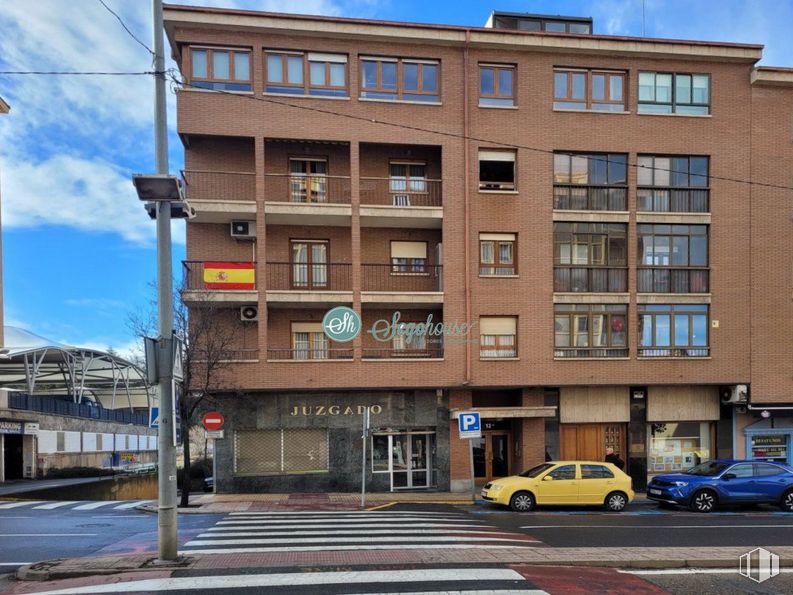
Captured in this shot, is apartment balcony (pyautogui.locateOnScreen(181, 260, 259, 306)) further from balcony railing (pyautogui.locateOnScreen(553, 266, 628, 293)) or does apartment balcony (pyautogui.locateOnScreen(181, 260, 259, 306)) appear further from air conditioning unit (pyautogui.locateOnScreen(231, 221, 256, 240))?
balcony railing (pyautogui.locateOnScreen(553, 266, 628, 293))

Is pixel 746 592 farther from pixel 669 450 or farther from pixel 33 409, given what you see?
pixel 33 409

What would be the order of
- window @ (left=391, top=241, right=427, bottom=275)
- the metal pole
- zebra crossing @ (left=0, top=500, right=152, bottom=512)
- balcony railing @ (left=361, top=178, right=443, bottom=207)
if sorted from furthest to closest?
window @ (left=391, top=241, right=427, bottom=275) → balcony railing @ (left=361, top=178, right=443, bottom=207) → zebra crossing @ (left=0, top=500, right=152, bottom=512) → the metal pole

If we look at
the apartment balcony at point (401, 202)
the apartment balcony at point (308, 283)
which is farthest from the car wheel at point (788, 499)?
the apartment balcony at point (308, 283)

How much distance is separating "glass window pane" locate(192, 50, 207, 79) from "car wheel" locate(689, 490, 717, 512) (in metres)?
19.6

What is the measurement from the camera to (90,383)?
53531 mm

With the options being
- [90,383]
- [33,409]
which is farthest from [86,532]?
[90,383]

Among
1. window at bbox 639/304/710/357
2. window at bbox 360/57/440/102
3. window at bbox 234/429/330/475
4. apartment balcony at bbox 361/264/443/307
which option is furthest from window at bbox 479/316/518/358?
window at bbox 360/57/440/102

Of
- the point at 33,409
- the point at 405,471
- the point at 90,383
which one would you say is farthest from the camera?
the point at 90,383

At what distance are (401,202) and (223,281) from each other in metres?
6.75

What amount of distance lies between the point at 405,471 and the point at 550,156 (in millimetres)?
12109

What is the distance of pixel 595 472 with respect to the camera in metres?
15.7

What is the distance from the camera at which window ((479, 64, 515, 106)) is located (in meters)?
19.8

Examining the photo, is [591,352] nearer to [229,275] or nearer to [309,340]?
[309,340]

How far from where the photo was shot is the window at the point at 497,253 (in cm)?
1984
